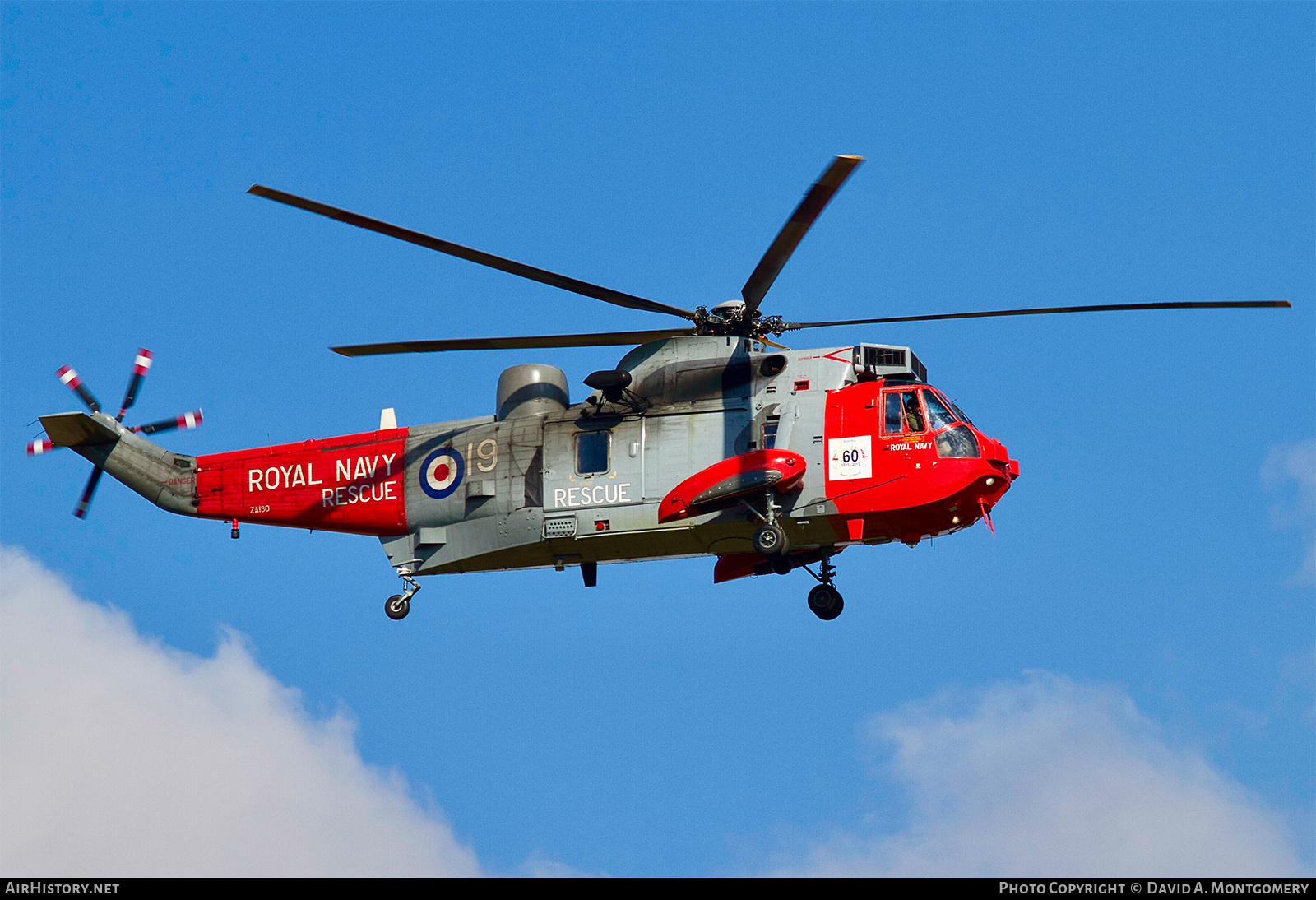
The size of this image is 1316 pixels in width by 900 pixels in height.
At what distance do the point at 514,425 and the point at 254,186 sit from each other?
7881 mm

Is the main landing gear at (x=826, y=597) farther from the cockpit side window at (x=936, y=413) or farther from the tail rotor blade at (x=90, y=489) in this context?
the tail rotor blade at (x=90, y=489)

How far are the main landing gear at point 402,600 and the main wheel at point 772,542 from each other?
6853mm

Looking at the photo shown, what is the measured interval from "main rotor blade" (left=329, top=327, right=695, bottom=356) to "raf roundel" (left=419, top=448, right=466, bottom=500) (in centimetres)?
261

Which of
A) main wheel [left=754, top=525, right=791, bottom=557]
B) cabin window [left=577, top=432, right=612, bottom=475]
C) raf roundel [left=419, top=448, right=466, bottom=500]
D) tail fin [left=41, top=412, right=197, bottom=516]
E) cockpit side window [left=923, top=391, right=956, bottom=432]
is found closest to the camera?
main wheel [left=754, top=525, right=791, bottom=557]

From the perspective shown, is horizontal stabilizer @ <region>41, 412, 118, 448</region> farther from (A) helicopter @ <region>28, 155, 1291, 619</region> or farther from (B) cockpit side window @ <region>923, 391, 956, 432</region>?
(B) cockpit side window @ <region>923, 391, 956, 432</region>

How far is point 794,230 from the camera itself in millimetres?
26094

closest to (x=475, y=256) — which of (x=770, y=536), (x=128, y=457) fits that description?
(x=770, y=536)

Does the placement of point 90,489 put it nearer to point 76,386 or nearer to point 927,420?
point 76,386

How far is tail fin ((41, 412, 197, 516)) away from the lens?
32.8 metres

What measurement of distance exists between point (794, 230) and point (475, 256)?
5.18m

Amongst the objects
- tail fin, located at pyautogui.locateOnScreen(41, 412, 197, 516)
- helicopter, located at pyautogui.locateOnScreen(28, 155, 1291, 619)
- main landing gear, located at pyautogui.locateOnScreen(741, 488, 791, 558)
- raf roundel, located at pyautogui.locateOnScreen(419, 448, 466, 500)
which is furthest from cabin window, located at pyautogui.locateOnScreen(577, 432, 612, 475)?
tail fin, located at pyautogui.locateOnScreen(41, 412, 197, 516)

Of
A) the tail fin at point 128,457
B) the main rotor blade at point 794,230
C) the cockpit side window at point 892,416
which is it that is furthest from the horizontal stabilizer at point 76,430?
the cockpit side window at point 892,416

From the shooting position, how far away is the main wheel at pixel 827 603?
30.5 metres
